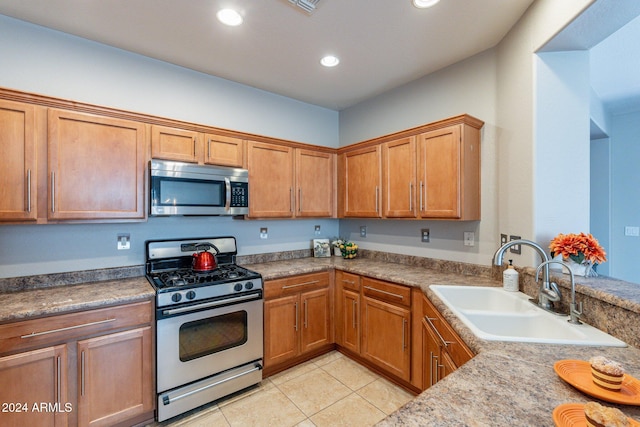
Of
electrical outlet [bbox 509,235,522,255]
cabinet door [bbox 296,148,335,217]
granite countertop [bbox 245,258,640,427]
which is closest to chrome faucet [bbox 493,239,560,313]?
granite countertop [bbox 245,258,640,427]

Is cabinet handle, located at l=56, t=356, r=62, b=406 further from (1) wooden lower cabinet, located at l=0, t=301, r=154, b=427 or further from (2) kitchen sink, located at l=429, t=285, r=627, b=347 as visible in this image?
(2) kitchen sink, located at l=429, t=285, r=627, b=347

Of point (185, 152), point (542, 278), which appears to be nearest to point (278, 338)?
point (185, 152)

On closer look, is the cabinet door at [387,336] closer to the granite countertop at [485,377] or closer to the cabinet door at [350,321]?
the cabinet door at [350,321]

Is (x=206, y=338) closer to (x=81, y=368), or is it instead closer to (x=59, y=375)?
(x=81, y=368)

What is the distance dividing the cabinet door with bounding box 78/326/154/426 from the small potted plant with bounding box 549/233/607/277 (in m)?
2.66

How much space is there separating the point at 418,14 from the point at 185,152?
2.06 m

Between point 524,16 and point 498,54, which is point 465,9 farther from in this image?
point 498,54

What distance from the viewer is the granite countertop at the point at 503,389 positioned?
29.4 inches

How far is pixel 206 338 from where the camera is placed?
218 centimetres

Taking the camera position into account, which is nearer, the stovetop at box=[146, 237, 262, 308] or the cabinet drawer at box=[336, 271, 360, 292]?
the stovetop at box=[146, 237, 262, 308]

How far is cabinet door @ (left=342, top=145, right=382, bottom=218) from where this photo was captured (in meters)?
2.95

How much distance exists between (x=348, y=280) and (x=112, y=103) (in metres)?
2.59

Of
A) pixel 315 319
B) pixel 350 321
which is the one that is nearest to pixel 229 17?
pixel 315 319

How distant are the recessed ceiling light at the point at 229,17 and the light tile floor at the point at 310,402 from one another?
2.84 meters
